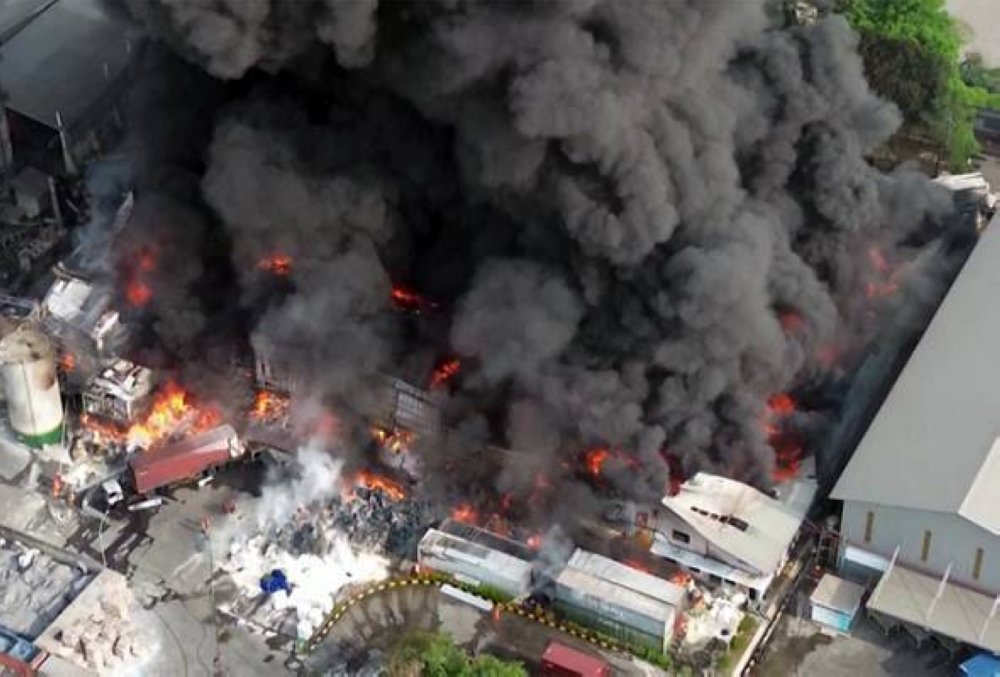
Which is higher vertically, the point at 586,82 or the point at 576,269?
the point at 586,82

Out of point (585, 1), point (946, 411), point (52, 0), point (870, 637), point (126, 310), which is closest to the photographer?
point (585, 1)

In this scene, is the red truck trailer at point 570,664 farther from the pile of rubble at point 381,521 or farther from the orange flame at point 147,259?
the orange flame at point 147,259

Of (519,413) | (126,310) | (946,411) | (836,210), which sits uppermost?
(836,210)

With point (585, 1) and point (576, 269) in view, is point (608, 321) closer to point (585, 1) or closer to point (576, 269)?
point (576, 269)

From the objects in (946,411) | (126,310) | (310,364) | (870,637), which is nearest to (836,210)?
(946,411)

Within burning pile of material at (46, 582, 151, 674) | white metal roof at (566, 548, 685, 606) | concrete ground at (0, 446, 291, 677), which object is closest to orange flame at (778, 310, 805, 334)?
white metal roof at (566, 548, 685, 606)
